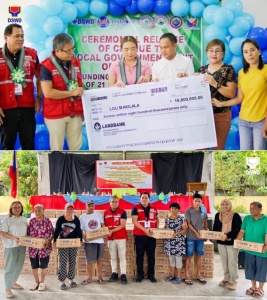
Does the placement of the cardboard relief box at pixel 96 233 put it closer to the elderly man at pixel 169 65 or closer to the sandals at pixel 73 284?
the sandals at pixel 73 284

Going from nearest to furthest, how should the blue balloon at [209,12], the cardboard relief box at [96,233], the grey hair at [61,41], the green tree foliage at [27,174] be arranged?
the grey hair at [61,41] → the cardboard relief box at [96,233] → the blue balloon at [209,12] → the green tree foliage at [27,174]

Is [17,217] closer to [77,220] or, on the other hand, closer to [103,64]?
[77,220]

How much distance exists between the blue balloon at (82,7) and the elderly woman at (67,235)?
7.07 ft

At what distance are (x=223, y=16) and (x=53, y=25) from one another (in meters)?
1.84

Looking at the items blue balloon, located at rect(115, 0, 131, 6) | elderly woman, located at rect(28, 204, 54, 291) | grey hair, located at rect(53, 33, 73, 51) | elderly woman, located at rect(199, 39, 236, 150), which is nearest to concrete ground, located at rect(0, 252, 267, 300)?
elderly woman, located at rect(28, 204, 54, 291)

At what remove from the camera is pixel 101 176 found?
21.4ft

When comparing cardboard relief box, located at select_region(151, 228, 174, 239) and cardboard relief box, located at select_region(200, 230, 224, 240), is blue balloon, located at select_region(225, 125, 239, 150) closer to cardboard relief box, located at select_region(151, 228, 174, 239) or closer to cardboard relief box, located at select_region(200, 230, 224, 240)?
cardboard relief box, located at select_region(200, 230, 224, 240)

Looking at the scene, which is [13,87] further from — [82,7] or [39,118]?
[82,7]

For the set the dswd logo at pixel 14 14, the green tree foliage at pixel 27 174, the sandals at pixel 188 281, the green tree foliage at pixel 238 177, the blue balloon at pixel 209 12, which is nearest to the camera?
the sandals at pixel 188 281

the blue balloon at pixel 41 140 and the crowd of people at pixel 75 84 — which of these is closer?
the crowd of people at pixel 75 84

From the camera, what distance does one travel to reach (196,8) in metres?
4.35

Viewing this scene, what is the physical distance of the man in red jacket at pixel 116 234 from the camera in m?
4.08

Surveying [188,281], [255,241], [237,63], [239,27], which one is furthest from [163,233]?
[239,27]

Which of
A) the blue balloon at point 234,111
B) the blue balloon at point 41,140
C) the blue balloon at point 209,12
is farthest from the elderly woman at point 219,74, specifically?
the blue balloon at point 41,140
